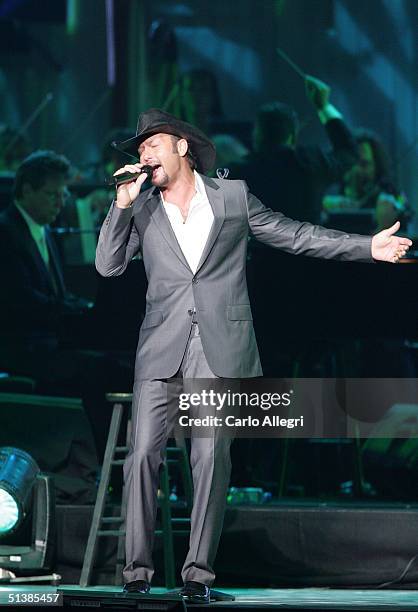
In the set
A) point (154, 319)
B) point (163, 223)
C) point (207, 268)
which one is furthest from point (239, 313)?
point (163, 223)

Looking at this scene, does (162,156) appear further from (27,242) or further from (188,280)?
(27,242)

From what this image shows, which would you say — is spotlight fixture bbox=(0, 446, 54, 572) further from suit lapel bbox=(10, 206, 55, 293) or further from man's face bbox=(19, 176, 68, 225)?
man's face bbox=(19, 176, 68, 225)

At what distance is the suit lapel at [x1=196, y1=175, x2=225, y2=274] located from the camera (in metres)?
4.92

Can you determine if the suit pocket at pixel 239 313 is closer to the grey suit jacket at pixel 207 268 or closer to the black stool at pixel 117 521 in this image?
the grey suit jacket at pixel 207 268

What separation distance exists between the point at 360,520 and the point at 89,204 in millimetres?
2501

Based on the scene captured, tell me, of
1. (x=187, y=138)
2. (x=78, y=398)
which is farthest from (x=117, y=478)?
(x=187, y=138)

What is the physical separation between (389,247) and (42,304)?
2856mm

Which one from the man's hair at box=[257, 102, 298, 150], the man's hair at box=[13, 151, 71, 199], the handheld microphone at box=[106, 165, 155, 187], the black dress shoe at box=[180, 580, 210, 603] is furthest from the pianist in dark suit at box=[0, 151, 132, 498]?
the black dress shoe at box=[180, 580, 210, 603]

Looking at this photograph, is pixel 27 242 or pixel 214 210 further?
pixel 27 242

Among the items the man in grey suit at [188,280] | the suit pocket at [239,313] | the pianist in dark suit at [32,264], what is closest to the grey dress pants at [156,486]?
the man in grey suit at [188,280]

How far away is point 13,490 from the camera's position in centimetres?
570

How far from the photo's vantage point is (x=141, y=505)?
4.76 m

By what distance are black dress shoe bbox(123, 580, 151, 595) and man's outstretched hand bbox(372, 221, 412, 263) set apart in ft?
4.67

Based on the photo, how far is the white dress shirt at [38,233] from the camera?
7359mm
